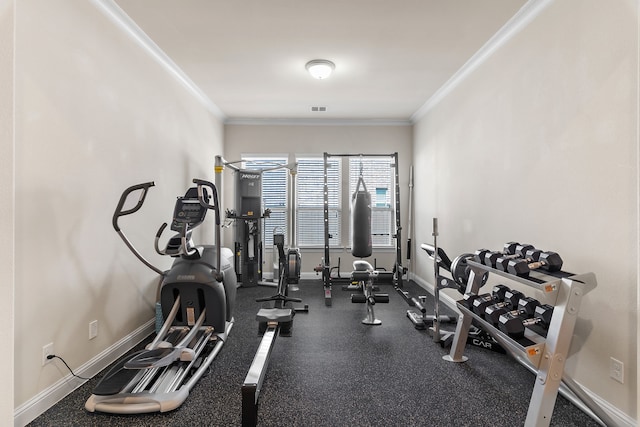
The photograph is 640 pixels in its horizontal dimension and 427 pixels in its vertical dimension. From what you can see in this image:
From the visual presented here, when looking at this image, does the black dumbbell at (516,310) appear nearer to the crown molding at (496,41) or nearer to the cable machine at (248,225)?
the crown molding at (496,41)

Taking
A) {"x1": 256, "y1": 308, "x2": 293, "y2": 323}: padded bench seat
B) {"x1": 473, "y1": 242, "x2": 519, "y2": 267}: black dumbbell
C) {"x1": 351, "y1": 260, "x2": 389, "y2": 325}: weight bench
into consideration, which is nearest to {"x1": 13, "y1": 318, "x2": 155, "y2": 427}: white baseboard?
{"x1": 256, "y1": 308, "x2": 293, "y2": 323}: padded bench seat

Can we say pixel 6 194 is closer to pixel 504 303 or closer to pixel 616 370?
pixel 504 303

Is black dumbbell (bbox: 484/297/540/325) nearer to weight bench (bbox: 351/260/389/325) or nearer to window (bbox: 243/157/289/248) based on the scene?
weight bench (bbox: 351/260/389/325)

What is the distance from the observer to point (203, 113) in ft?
15.0

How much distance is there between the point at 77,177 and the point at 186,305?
1292 millimetres

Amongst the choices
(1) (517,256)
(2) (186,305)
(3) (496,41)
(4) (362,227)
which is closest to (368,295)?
(4) (362,227)

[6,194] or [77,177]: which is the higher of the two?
[77,177]

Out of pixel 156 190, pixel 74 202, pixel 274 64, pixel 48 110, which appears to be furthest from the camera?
pixel 274 64

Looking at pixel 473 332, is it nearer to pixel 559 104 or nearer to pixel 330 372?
pixel 330 372

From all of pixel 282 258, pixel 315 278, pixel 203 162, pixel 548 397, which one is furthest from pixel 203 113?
pixel 548 397

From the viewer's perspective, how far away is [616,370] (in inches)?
69.5

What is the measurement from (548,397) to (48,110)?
10.9ft

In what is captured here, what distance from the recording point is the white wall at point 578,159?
5.63 ft

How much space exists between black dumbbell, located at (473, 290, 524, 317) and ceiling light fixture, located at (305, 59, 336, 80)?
2.74 meters
